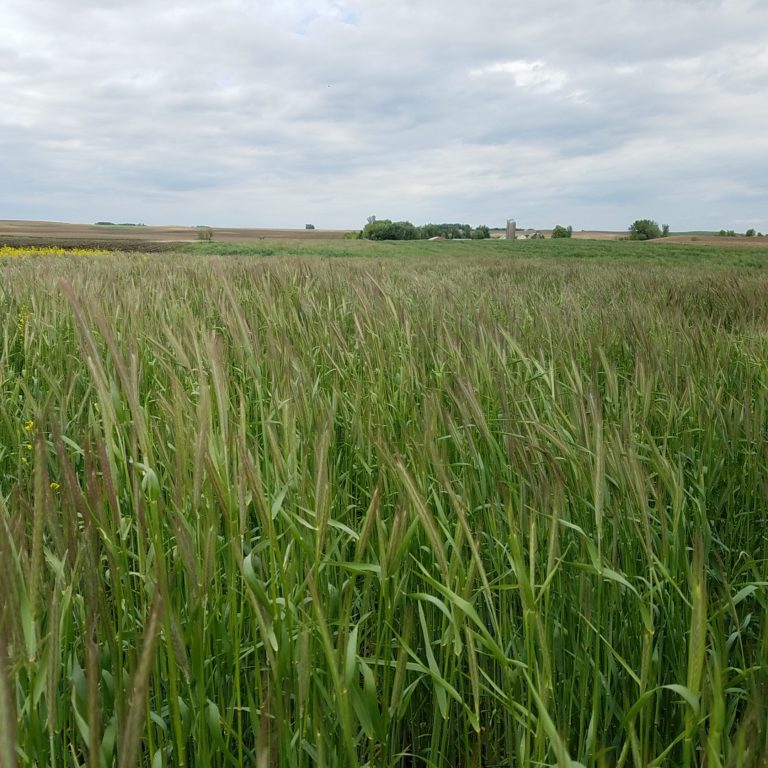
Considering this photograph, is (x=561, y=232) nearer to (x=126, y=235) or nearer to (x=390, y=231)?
(x=390, y=231)

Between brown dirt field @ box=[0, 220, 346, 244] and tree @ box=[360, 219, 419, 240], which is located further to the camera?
tree @ box=[360, 219, 419, 240]

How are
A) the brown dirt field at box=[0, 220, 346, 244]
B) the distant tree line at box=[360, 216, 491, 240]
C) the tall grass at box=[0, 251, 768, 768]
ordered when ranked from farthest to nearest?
the distant tree line at box=[360, 216, 491, 240] → the brown dirt field at box=[0, 220, 346, 244] → the tall grass at box=[0, 251, 768, 768]

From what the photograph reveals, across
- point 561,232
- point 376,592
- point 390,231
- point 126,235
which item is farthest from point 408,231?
point 376,592

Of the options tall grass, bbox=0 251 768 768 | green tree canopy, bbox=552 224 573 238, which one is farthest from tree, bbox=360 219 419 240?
tall grass, bbox=0 251 768 768

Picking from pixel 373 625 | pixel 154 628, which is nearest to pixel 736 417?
pixel 373 625

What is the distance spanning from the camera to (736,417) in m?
1.53

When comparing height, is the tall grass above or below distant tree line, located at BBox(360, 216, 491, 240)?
below

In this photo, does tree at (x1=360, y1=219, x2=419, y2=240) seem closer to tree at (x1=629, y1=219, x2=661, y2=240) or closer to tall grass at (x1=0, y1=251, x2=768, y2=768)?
tree at (x1=629, y1=219, x2=661, y2=240)

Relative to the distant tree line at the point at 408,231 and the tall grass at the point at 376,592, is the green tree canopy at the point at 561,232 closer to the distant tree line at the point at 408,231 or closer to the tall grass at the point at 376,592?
the distant tree line at the point at 408,231

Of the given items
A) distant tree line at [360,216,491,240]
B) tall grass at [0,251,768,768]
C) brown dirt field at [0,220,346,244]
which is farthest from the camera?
distant tree line at [360,216,491,240]

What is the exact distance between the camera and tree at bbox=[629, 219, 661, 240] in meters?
30.4

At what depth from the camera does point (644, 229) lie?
31891mm

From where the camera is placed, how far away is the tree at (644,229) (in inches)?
1196

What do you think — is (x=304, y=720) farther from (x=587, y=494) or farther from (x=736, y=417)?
(x=736, y=417)
